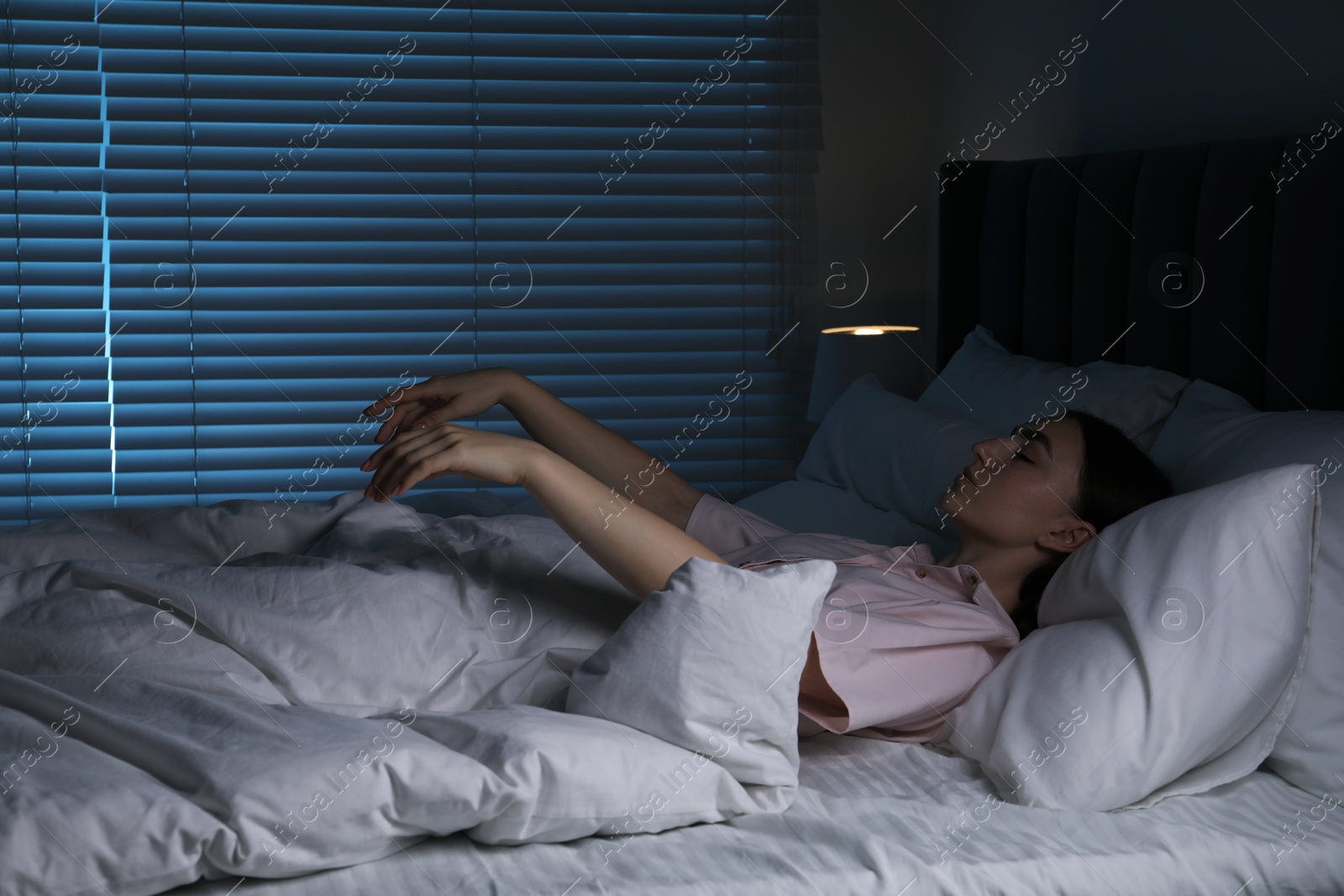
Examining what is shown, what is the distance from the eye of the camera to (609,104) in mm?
2479

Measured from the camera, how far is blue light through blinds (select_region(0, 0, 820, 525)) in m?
2.34

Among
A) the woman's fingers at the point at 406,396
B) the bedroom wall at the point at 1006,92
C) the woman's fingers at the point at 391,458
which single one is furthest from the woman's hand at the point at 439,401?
the bedroom wall at the point at 1006,92

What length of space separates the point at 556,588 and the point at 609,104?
5.24ft

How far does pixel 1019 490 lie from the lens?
4.13 ft

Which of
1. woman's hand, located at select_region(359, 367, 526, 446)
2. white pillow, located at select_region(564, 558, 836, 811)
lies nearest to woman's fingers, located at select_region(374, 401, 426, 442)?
woman's hand, located at select_region(359, 367, 526, 446)

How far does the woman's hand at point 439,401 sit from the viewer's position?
146 centimetres

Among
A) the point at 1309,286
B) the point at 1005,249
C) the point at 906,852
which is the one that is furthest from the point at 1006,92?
the point at 906,852

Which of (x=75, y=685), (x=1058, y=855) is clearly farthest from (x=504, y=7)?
(x=1058, y=855)

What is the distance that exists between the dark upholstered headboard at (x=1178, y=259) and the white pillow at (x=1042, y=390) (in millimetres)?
71

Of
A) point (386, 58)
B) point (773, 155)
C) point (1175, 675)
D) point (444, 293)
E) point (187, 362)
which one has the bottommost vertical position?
point (1175, 675)

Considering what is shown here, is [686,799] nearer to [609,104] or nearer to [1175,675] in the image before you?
[1175,675]

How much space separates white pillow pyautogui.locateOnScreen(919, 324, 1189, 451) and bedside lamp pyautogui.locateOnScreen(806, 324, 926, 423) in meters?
0.31

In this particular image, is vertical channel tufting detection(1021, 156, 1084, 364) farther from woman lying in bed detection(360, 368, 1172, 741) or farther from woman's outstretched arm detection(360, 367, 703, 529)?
woman's outstretched arm detection(360, 367, 703, 529)

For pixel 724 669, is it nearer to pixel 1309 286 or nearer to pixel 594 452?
pixel 594 452
